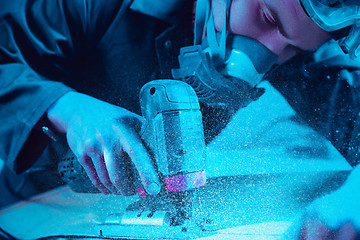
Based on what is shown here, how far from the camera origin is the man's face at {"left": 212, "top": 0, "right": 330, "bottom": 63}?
15.4 inches

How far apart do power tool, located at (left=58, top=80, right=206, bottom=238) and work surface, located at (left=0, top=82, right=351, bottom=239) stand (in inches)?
1.3

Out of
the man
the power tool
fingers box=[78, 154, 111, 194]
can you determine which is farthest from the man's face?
fingers box=[78, 154, 111, 194]

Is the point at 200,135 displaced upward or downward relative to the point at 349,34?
downward

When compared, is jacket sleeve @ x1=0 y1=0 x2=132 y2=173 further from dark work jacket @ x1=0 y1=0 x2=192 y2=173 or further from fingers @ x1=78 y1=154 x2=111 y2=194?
fingers @ x1=78 y1=154 x2=111 y2=194

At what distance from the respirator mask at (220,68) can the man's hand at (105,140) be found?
0.10 metres

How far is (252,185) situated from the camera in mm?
415

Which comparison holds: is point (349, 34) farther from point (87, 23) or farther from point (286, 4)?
point (87, 23)

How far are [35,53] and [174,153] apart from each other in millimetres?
345

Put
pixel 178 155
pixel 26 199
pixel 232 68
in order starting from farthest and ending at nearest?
1. pixel 26 199
2. pixel 232 68
3. pixel 178 155

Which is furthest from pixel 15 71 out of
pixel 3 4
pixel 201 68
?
pixel 201 68

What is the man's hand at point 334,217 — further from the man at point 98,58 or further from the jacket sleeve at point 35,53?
the jacket sleeve at point 35,53

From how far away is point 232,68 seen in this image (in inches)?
16.8

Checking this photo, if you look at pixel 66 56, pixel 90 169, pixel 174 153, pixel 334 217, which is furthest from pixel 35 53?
pixel 334 217

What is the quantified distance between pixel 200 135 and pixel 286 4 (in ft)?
0.77
